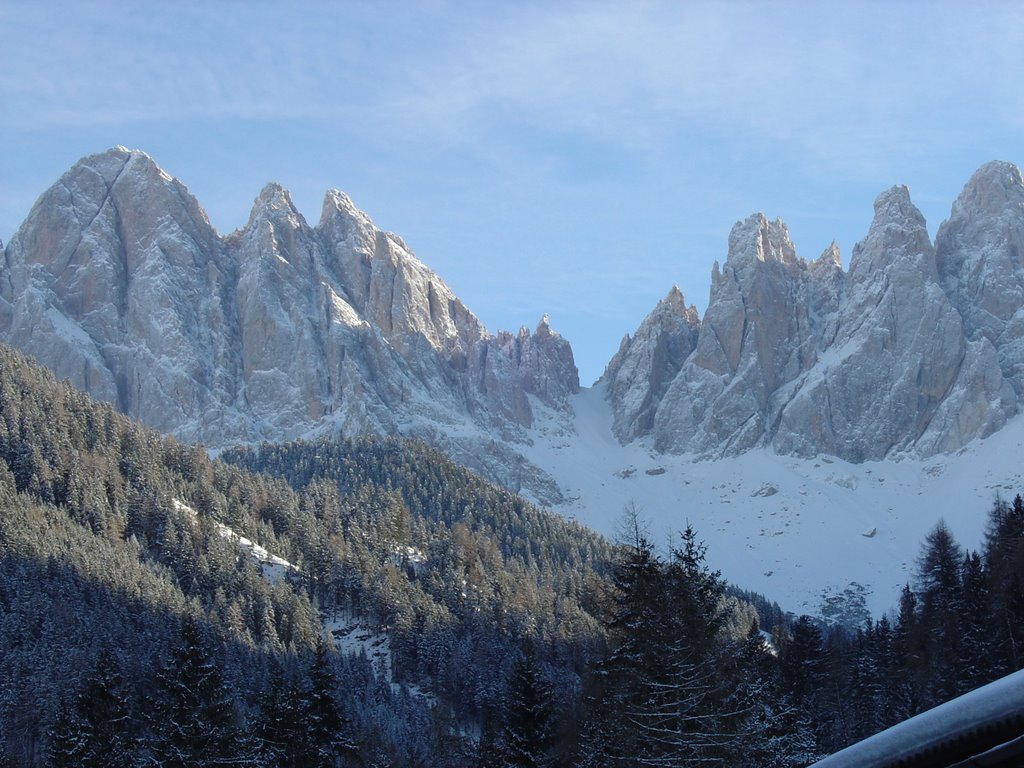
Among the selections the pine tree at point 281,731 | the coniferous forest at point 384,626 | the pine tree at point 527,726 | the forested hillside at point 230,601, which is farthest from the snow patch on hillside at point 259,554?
the pine tree at point 527,726

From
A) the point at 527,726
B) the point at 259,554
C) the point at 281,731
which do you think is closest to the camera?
the point at 527,726

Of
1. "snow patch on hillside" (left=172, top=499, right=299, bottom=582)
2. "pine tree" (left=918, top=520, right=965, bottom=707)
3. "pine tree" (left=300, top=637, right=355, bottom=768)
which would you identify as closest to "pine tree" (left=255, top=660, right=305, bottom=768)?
"pine tree" (left=300, top=637, right=355, bottom=768)

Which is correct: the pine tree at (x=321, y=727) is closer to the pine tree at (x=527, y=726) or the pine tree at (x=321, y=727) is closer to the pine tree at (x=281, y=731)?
the pine tree at (x=281, y=731)

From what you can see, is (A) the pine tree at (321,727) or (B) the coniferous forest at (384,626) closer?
(B) the coniferous forest at (384,626)

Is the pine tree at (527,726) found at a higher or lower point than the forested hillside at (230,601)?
lower

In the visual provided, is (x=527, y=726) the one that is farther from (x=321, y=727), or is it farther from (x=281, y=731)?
(x=281, y=731)

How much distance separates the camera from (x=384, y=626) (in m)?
97.1

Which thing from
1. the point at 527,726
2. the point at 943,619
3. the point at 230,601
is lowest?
the point at 527,726

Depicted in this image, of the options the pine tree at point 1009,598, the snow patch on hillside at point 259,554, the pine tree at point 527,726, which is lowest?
the pine tree at point 527,726

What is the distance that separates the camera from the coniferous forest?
23.9 meters

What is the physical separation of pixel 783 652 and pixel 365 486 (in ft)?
323

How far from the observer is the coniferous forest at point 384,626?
23875mm

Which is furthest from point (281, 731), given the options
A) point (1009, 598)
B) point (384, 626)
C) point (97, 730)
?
point (384, 626)

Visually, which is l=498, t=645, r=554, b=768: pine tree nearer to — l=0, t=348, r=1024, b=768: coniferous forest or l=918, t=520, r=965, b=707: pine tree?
l=0, t=348, r=1024, b=768: coniferous forest
